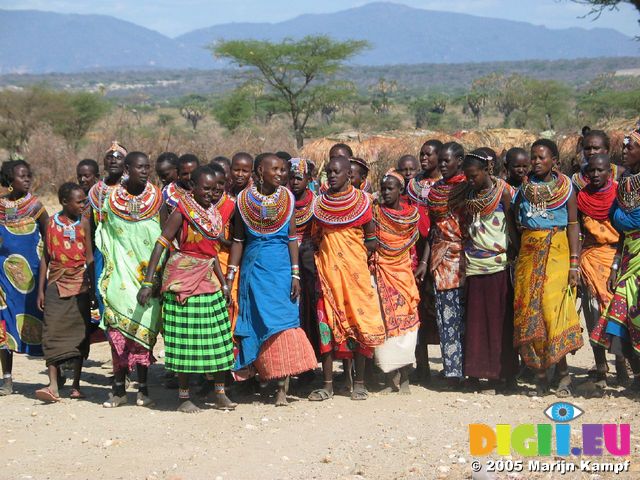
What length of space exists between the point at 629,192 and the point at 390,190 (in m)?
1.70

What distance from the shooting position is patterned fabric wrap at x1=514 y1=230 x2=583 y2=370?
21.4 feet

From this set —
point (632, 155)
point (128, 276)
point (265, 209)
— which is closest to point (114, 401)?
point (128, 276)

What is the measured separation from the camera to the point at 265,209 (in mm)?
6418

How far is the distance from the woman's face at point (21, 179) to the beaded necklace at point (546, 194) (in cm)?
377

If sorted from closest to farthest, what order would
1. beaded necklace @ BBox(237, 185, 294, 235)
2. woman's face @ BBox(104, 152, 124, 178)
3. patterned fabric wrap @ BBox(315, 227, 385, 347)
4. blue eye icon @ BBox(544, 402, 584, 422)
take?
blue eye icon @ BBox(544, 402, 584, 422), beaded necklace @ BBox(237, 185, 294, 235), patterned fabric wrap @ BBox(315, 227, 385, 347), woman's face @ BBox(104, 152, 124, 178)

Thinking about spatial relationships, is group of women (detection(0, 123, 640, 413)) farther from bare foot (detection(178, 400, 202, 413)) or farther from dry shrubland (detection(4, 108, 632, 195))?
dry shrubland (detection(4, 108, 632, 195))

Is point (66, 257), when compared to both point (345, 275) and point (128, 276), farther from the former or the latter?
point (345, 275)

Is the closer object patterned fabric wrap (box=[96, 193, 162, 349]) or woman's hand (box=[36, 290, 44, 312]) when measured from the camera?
patterned fabric wrap (box=[96, 193, 162, 349])

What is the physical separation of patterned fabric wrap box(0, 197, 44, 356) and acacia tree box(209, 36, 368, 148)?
33.0 meters

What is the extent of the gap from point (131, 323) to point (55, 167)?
1583cm

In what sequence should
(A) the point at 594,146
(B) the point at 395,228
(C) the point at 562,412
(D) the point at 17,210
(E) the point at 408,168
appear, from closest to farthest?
(C) the point at 562,412
(B) the point at 395,228
(A) the point at 594,146
(D) the point at 17,210
(E) the point at 408,168

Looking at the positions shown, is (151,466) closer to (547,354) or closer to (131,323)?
(131,323)

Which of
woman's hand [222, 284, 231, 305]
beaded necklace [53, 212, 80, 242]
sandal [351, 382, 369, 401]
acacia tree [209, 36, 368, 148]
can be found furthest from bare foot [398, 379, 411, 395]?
acacia tree [209, 36, 368, 148]

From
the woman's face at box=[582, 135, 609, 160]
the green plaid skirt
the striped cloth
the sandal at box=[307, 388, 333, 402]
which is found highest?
the woman's face at box=[582, 135, 609, 160]
